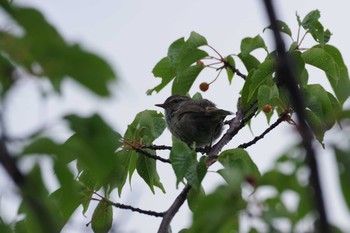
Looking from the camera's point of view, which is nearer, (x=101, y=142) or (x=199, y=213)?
(x=101, y=142)

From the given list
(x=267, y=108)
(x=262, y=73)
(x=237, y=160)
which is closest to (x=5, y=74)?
(x=237, y=160)

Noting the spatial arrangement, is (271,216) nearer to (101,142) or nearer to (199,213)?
(199,213)

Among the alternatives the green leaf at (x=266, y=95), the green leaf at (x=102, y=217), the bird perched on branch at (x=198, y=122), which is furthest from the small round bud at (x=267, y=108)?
the bird perched on branch at (x=198, y=122)

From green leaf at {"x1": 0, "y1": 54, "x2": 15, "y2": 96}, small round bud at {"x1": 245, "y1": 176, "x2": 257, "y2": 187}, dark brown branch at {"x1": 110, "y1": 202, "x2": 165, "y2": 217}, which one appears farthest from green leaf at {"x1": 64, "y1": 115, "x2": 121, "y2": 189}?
dark brown branch at {"x1": 110, "y1": 202, "x2": 165, "y2": 217}

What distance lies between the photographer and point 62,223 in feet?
14.4

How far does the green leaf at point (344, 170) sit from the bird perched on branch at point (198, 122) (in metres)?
5.78

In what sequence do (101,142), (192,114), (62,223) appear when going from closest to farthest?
1. (101,142)
2. (62,223)
3. (192,114)

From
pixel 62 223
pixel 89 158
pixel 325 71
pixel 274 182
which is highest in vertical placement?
pixel 325 71

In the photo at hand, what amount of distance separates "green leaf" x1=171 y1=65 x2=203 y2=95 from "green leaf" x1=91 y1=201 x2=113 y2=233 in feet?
4.35

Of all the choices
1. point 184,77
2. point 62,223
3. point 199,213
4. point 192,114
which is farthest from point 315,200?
point 192,114

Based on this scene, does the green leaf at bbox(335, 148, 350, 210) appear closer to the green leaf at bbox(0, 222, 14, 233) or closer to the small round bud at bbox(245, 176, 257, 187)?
the small round bud at bbox(245, 176, 257, 187)

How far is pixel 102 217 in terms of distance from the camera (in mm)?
4941

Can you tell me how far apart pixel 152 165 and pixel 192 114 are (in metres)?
3.69

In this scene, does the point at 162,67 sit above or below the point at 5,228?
above
